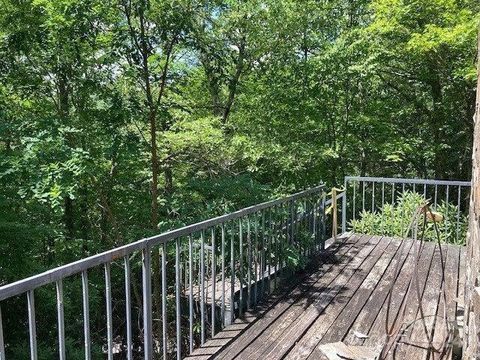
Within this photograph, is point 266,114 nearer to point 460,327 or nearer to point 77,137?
point 77,137

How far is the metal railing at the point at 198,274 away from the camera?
6.12 feet

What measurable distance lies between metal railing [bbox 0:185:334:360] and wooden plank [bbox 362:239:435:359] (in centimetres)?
95

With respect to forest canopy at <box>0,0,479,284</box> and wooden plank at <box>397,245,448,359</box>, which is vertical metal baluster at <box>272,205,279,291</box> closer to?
forest canopy at <box>0,0,479,284</box>

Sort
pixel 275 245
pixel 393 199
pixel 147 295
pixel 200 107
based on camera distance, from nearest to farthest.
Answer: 1. pixel 147 295
2. pixel 275 245
3. pixel 393 199
4. pixel 200 107

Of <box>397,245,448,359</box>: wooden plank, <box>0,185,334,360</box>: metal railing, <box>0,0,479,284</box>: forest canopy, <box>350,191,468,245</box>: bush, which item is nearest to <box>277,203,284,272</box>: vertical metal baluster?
<box>0,185,334,360</box>: metal railing

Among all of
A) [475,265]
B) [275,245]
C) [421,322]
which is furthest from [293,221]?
[475,265]

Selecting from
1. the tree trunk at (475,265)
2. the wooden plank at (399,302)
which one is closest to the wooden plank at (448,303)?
the wooden plank at (399,302)

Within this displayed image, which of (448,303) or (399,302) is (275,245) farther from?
(448,303)

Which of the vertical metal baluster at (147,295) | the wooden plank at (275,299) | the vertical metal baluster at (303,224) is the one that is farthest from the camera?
the vertical metal baluster at (303,224)

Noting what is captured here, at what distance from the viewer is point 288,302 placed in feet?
11.7

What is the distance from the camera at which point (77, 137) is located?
5.51 metres

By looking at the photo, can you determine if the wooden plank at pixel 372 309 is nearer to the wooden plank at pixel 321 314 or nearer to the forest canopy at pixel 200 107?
the wooden plank at pixel 321 314

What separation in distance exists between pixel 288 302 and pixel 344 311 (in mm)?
464

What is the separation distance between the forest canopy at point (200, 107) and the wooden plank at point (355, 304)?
1644mm
